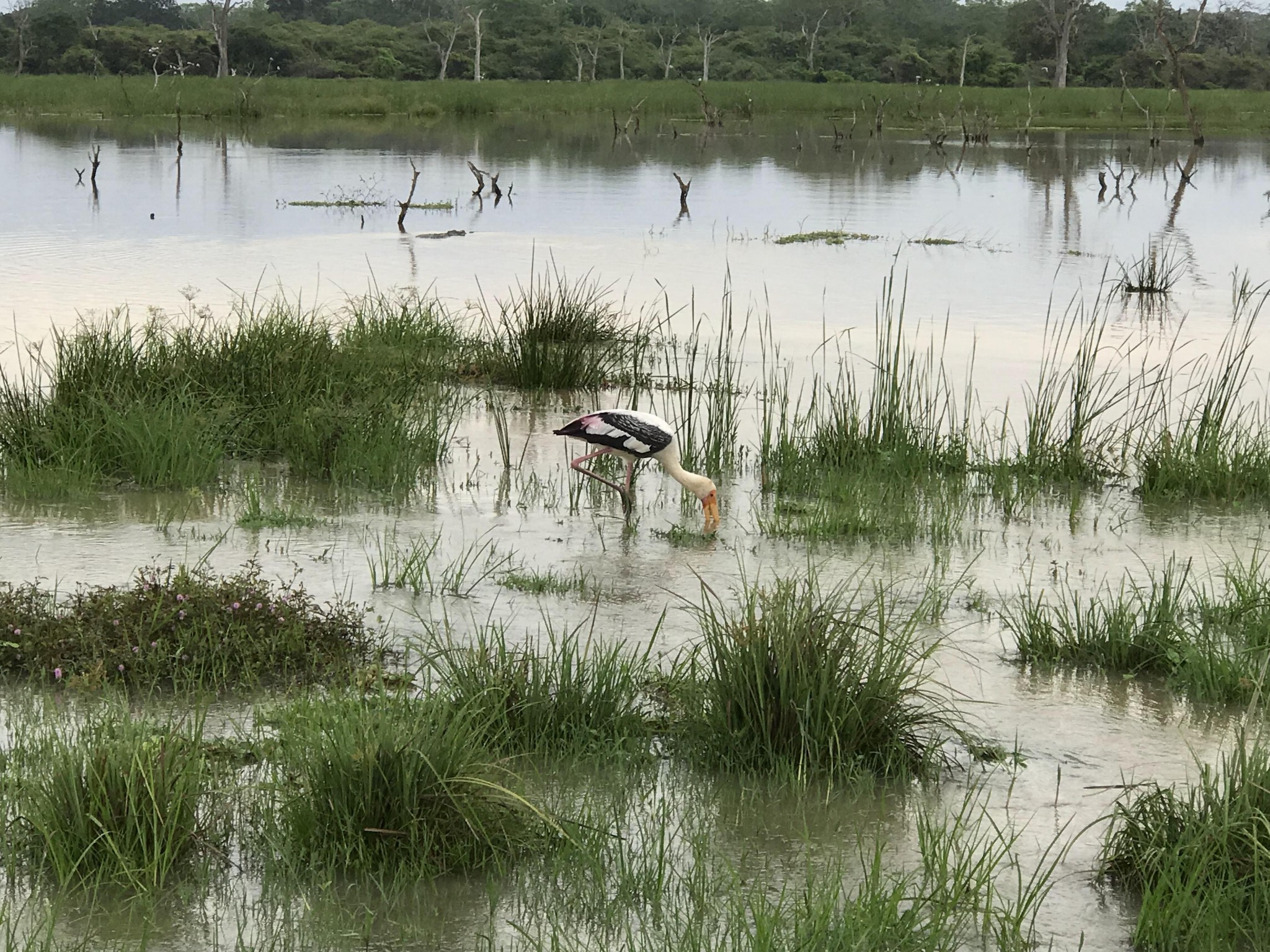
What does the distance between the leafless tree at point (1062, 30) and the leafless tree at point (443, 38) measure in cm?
2584

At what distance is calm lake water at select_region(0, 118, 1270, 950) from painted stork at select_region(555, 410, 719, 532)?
0.21 metres

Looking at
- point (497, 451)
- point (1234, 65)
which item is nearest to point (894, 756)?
point (497, 451)

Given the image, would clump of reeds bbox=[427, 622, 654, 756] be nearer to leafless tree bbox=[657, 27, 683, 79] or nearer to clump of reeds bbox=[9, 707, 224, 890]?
clump of reeds bbox=[9, 707, 224, 890]

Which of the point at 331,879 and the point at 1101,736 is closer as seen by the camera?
the point at 331,879

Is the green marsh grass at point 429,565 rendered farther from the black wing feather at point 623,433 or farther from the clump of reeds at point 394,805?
the clump of reeds at point 394,805

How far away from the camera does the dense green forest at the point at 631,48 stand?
200 feet

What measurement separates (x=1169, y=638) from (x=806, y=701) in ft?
5.66

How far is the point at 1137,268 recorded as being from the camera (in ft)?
54.0

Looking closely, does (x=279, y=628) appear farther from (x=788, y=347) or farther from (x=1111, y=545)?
(x=788, y=347)

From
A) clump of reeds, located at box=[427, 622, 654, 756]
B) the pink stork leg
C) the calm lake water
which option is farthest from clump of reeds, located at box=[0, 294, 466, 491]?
clump of reeds, located at box=[427, 622, 654, 756]

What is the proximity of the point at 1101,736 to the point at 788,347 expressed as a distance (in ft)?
24.4

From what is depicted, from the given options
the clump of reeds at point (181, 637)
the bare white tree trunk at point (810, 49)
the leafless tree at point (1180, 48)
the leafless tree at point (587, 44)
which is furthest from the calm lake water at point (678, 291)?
the bare white tree trunk at point (810, 49)

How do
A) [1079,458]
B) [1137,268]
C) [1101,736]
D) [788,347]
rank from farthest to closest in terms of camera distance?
[1137,268]
[788,347]
[1079,458]
[1101,736]

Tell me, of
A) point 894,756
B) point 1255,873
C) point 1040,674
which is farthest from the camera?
point 1040,674
